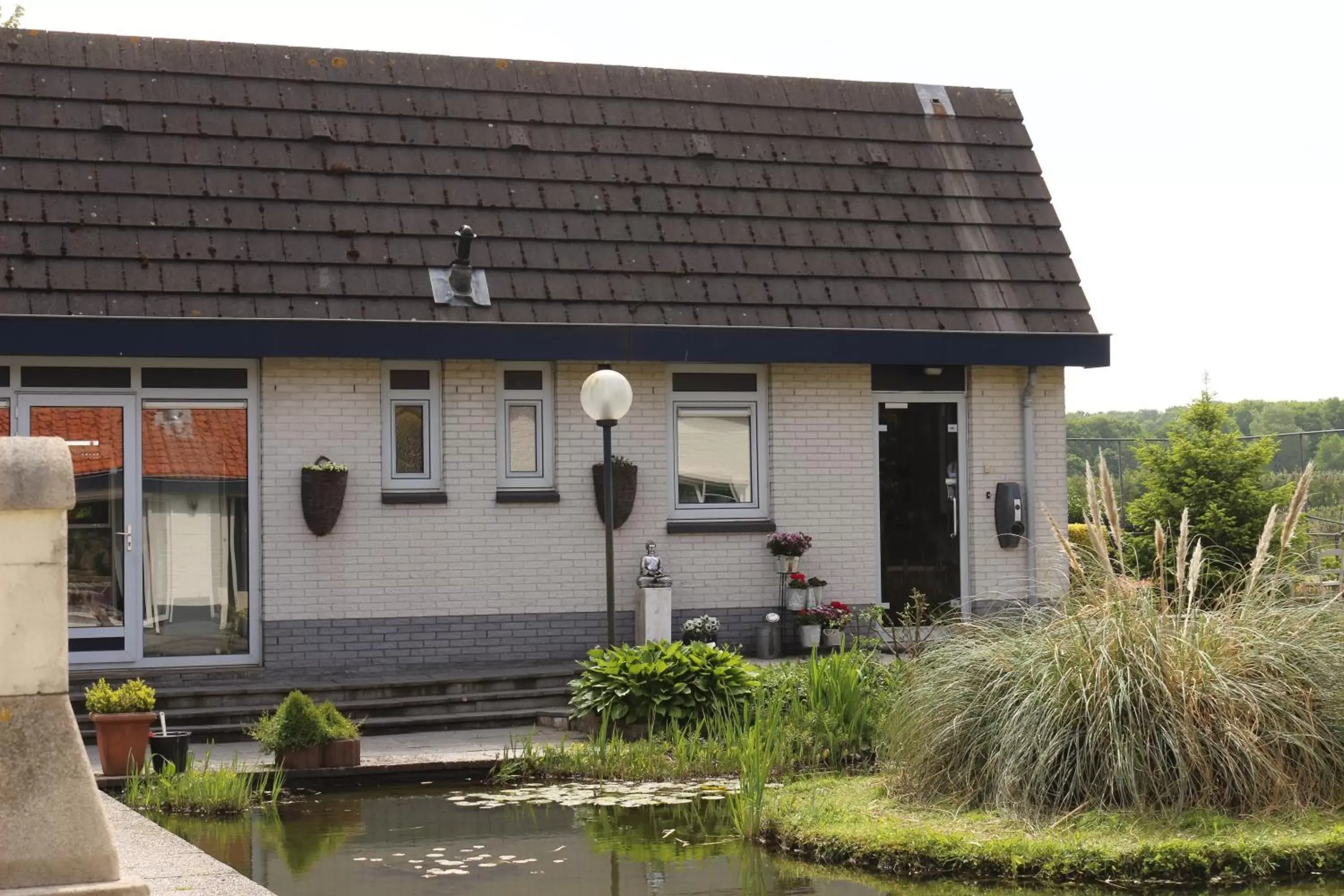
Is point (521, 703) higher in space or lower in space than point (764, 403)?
lower

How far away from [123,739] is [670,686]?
3601mm

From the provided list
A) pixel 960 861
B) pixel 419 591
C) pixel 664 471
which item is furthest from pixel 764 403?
pixel 960 861

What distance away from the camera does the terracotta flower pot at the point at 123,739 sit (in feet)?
36.7

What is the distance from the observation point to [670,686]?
40.3ft

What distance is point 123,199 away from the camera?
15.1 metres

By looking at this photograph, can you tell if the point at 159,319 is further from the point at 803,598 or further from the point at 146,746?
the point at 803,598

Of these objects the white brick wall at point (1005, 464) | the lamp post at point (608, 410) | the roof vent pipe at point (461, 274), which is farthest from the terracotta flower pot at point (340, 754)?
the white brick wall at point (1005, 464)

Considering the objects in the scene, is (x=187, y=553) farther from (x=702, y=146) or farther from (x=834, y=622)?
(x=702, y=146)

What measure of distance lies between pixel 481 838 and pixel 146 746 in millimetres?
2795

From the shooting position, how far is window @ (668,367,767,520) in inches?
648

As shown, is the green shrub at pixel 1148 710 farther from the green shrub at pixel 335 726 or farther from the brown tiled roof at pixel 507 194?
the brown tiled roof at pixel 507 194

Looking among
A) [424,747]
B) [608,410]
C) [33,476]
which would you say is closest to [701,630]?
[608,410]

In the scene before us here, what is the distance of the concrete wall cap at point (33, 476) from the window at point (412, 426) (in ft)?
31.0

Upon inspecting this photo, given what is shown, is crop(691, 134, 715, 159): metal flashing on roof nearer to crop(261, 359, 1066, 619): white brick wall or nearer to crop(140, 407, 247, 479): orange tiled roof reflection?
crop(261, 359, 1066, 619): white brick wall
